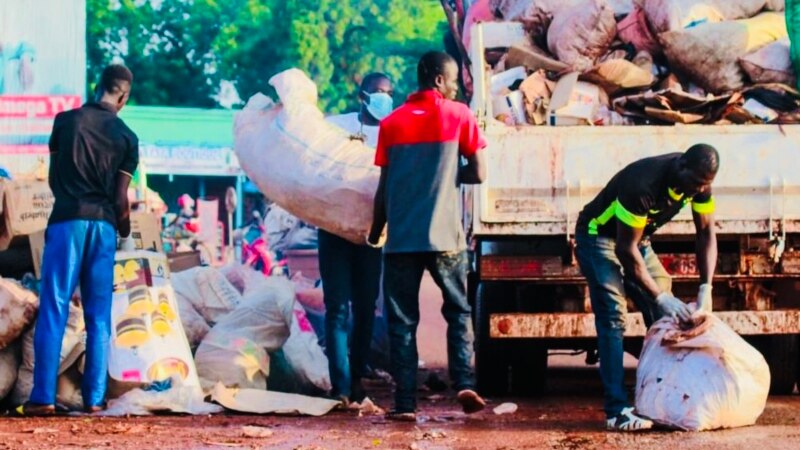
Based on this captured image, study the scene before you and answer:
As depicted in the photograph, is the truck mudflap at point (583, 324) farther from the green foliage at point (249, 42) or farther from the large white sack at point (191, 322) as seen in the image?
the green foliage at point (249, 42)

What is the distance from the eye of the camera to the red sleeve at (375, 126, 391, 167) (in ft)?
21.8

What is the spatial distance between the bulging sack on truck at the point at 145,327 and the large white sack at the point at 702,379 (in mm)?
2191

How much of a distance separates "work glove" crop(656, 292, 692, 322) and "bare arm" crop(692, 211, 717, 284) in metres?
0.25

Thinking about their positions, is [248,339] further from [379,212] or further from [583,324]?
[583,324]

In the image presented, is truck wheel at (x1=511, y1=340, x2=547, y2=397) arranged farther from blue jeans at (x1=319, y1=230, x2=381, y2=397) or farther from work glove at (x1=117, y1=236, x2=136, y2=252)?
work glove at (x1=117, y1=236, x2=136, y2=252)

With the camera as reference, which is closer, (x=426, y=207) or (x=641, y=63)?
(x=426, y=207)

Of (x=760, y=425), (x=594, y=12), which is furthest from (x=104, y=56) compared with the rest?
(x=760, y=425)

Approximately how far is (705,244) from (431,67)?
4.60ft

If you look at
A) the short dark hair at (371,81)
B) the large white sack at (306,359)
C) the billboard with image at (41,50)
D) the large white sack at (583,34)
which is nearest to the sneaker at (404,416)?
the large white sack at (306,359)

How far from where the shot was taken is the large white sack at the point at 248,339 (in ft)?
24.7

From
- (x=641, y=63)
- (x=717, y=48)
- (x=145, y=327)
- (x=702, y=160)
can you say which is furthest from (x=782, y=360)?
(x=145, y=327)

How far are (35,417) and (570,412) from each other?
8.36 feet

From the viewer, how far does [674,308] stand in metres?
6.24

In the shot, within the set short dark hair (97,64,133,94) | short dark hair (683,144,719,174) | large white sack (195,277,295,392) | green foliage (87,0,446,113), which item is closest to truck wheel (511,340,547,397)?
large white sack (195,277,295,392)
